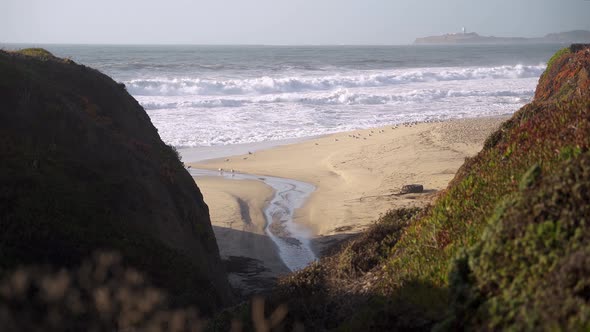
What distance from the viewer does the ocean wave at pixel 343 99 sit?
34.1 m

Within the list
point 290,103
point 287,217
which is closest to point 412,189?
point 287,217

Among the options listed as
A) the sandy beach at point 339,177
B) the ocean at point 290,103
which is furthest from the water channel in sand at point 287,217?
the ocean at point 290,103

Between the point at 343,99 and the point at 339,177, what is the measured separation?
20710 millimetres

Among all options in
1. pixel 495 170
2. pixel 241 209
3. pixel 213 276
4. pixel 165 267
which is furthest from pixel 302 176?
pixel 495 170

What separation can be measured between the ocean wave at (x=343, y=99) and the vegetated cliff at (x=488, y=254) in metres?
27.2

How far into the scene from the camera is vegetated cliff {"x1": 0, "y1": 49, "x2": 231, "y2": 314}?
675cm

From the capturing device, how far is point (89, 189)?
7.75 m

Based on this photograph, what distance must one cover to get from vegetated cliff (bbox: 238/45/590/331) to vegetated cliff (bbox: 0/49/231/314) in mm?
1717

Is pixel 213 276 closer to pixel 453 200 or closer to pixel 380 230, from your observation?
pixel 380 230

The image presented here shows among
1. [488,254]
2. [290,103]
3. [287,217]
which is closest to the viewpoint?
[488,254]

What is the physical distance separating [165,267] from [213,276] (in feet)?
4.30

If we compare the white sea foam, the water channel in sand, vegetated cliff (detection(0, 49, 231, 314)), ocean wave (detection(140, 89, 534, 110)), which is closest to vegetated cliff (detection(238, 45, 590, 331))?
vegetated cliff (detection(0, 49, 231, 314))

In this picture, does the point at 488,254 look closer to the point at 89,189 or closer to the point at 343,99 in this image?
the point at 89,189

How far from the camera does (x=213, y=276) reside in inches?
333
